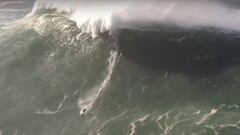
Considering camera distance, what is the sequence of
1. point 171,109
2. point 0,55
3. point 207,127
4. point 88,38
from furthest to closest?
point 0,55 < point 88,38 < point 171,109 < point 207,127

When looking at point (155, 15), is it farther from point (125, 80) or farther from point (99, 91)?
point (99, 91)

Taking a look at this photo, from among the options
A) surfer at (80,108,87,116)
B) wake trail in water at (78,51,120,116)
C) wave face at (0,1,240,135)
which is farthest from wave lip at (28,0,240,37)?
surfer at (80,108,87,116)

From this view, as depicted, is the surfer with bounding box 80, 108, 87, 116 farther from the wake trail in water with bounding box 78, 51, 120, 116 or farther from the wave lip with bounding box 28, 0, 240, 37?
the wave lip with bounding box 28, 0, 240, 37

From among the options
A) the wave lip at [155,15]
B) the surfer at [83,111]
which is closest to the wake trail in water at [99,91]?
the surfer at [83,111]

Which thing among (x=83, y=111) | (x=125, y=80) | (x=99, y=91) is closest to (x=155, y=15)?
(x=125, y=80)

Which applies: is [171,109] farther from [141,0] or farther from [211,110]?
[141,0]

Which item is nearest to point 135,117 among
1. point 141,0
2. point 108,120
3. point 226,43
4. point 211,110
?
point 108,120

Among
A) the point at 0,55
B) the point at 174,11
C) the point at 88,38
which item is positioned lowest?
the point at 0,55

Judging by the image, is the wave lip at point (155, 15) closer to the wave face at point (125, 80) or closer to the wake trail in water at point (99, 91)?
the wave face at point (125, 80)

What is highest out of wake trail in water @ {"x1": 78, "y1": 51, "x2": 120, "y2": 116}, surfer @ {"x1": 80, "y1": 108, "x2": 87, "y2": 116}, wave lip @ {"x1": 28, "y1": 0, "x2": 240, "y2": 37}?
wave lip @ {"x1": 28, "y1": 0, "x2": 240, "y2": 37}
